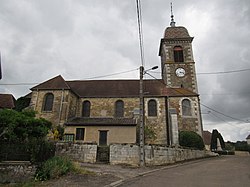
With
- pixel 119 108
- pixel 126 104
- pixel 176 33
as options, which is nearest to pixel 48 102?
pixel 119 108

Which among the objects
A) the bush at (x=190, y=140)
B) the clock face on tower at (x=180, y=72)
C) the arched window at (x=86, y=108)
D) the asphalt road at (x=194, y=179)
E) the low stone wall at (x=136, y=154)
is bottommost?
the asphalt road at (x=194, y=179)

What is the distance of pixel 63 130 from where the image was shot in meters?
20.2

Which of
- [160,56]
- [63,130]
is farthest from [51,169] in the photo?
[160,56]

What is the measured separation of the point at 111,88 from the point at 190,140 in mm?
12044

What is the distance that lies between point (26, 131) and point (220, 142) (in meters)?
39.4

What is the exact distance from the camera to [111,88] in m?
27.3

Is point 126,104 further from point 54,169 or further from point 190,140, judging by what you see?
point 54,169

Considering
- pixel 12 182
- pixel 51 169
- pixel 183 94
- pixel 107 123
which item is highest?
pixel 183 94

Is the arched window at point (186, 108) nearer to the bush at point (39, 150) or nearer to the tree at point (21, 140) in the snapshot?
the tree at point (21, 140)

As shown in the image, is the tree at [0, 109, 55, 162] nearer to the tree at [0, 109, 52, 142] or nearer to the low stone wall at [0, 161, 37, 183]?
the tree at [0, 109, 52, 142]

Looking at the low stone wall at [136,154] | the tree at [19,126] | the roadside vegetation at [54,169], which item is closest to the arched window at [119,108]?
the low stone wall at [136,154]

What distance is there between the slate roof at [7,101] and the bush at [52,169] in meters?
18.6

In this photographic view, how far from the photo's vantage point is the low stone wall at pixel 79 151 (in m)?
13.6

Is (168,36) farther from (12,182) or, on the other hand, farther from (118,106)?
(12,182)
